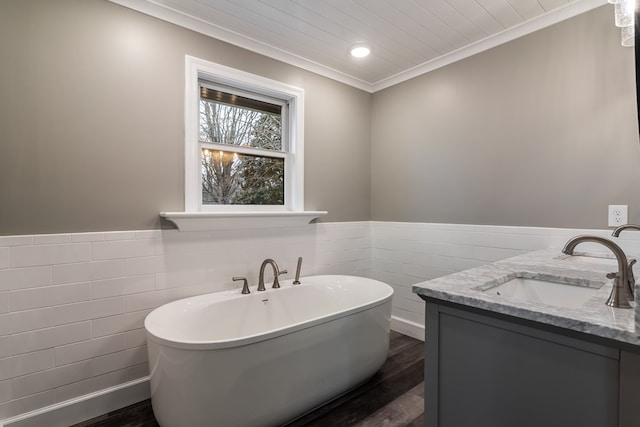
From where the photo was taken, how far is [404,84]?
296 cm

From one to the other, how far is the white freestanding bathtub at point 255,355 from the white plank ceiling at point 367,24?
73.6 inches

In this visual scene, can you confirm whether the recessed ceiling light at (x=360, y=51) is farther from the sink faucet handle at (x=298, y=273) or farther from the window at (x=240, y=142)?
the sink faucet handle at (x=298, y=273)

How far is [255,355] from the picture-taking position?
1.53 m

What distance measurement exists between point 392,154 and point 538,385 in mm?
2467

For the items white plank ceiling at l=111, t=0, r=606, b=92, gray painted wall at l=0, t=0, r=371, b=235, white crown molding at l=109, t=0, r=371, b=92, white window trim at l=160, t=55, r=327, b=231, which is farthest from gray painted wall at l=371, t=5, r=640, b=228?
gray painted wall at l=0, t=0, r=371, b=235

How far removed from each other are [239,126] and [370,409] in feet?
7.22

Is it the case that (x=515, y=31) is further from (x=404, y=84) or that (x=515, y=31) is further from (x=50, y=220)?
(x=50, y=220)

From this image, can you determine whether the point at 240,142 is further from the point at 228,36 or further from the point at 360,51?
the point at 360,51

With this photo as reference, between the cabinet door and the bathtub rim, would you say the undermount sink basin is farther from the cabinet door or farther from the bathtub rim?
the bathtub rim

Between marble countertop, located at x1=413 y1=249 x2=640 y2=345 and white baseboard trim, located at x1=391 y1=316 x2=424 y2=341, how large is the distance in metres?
1.47

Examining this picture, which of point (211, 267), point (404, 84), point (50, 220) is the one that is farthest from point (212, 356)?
point (404, 84)

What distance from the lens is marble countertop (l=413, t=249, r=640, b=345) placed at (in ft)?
2.43

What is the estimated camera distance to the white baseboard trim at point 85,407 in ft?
5.35

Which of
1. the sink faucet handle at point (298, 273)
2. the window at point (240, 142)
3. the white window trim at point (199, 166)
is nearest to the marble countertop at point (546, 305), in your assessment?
the sink faucet handle at point (298, 273)
